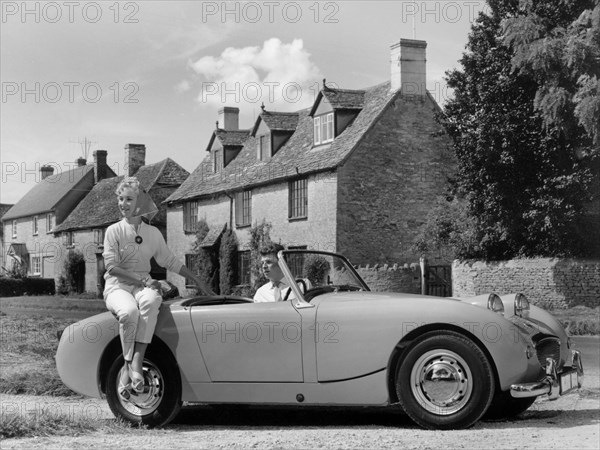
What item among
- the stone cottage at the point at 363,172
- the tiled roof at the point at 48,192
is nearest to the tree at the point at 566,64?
the stone cottage at the point at 363,172

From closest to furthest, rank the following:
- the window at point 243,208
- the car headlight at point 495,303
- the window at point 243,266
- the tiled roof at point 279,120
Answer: the car headlight at point 495,303 < the window at point 243,266 < the window at point 243,208 < the tiled roof at point 279,120

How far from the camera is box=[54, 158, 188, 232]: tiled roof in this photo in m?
49.3

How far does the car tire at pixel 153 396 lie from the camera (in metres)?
6.80

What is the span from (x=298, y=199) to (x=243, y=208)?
502 cm

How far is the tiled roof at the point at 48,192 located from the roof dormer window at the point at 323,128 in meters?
30.7

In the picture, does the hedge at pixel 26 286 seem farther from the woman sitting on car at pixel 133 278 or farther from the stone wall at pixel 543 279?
the woman sitting on car at pixel 133 278

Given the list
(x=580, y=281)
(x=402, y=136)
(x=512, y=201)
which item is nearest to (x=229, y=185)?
(x=402, y=136)

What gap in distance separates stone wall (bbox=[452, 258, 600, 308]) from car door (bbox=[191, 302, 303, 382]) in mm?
19289

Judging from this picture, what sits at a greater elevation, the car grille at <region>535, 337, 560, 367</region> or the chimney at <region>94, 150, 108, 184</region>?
the chimney at <region>94, 150, 108, 184</region>

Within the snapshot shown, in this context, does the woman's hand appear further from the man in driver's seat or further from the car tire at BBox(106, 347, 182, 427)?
the man in driver's seat

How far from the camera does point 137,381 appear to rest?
677 cm

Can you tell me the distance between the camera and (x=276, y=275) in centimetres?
739

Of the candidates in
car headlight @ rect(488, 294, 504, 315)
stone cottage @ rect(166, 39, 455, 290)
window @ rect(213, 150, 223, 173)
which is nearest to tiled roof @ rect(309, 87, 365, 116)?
stone cottage @ rect(166, 39, 455, 290)

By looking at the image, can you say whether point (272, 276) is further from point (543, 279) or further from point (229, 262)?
point (229, 262)
